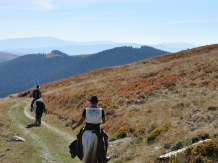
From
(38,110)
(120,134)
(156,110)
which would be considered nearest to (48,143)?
(120,134)

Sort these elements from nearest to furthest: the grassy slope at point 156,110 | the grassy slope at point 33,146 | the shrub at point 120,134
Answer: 1. the grassy slope at point 33,146
2. the grassy slope at point 156,110
3. the shrub at point 120,134

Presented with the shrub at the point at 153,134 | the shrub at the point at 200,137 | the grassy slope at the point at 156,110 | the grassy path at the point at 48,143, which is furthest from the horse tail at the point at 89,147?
the shrub at the point at 153,134

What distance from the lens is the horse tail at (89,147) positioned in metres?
10.0

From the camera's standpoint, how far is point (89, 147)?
396 inches

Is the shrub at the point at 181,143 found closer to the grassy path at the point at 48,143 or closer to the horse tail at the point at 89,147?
the horse tail at the point at 89,147

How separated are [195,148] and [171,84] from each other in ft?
64.6

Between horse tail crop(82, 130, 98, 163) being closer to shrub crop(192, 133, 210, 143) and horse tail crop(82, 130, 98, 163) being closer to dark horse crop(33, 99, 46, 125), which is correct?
shrub crop(192, 133, 210, 143)

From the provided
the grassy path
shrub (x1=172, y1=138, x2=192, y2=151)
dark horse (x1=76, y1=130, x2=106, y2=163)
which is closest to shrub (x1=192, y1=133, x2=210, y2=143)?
shrub (x1=172, y1=138, x2=192, y2=151)

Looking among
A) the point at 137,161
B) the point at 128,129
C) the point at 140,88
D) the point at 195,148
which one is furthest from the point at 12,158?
the point at 140,88

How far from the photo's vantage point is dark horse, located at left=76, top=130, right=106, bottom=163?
10047 millimetres

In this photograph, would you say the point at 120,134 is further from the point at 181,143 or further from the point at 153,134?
the point at 181,143

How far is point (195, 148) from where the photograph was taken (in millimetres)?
10898

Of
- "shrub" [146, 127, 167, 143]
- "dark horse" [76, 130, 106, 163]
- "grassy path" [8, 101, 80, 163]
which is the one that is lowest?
"grassy path" [8, 101, 80, 163]

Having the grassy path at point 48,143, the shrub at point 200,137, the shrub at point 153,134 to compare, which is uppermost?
the shrub at point 200,137
